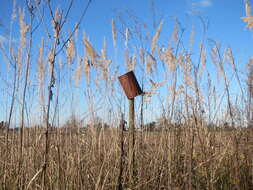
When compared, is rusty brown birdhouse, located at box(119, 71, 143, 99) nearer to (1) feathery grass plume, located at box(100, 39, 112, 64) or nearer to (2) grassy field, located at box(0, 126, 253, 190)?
Answer: (2) grassy field, located at box(0, 126, 253, 190)

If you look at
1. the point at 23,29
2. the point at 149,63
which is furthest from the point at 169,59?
the point at 23,29

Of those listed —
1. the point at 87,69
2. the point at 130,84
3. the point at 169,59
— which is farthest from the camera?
the point at 169,59

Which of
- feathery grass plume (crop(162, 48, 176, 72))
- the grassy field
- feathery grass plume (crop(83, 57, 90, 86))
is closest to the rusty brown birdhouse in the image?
the grassy field

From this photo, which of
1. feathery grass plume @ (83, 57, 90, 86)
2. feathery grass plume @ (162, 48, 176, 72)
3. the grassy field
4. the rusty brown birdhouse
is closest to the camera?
the rusty brown birdhouse

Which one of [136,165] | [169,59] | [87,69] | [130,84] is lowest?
[136,165]

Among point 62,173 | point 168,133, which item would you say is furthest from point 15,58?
point 168,133

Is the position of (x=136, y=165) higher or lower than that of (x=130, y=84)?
lower

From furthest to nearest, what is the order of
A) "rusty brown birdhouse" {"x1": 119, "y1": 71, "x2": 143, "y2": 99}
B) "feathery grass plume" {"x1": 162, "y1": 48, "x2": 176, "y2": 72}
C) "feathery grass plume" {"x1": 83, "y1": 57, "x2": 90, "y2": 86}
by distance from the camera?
"feathery grass plume" {"x1": 162, "y1": 48, "x2": 176, "y2": 72} < "feathery grass plume" {"x1": 83, "y1": 57, "x2": 90, "y2": 86} < "rusty brown birdhouse" {"x1": 119, "y1": 71, "x2": 143, "y2": 99}

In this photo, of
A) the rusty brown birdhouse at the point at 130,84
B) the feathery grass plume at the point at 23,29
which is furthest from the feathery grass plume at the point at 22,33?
the rusty brown birdhouse at the point at 130,84

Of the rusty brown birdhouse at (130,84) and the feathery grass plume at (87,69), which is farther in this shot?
the feathery grass plume at (87,69)

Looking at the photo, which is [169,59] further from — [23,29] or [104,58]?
[23,29]

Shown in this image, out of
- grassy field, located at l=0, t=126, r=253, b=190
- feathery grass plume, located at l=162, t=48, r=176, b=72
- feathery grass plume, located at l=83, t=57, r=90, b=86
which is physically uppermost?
feathery grass plume, located at l=162, t=48, r=176, b=72

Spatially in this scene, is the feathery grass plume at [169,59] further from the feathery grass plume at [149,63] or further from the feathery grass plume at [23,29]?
the feathery grass plume at [23,29]

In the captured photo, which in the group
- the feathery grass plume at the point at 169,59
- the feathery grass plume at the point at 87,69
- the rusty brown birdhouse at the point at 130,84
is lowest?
the rusty brown birdhouse at the point at 130,84
